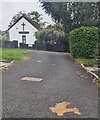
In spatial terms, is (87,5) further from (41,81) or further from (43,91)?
(43,91)

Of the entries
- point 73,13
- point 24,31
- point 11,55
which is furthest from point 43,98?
point 24,31

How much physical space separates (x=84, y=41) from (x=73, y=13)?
11776 mm

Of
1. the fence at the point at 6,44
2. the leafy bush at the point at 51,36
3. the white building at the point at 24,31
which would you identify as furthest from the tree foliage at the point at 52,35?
the white building at the point at 24,31

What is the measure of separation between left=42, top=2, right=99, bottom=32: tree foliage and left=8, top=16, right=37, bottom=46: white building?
23099 millimetres

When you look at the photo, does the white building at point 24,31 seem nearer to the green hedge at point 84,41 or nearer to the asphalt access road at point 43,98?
the green hedge at point 84,41

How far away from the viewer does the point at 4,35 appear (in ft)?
Answer: 218

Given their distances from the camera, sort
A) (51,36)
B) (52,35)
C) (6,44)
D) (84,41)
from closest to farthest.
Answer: (84,41), (6,44), (52,35), (51,36)

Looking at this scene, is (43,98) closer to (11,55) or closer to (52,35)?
(11,55)

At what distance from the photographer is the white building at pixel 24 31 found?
2486 inches

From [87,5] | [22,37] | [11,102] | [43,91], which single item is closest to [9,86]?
[43,91]

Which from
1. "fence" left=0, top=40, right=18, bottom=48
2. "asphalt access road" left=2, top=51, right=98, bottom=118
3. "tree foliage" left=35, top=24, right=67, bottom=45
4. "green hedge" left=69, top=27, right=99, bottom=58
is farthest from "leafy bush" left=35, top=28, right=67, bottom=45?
"asphalt access road" left=2, top=51, right=98, bottom=118

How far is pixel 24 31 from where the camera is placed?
2510 inches

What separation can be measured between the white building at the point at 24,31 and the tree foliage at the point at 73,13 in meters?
23.1

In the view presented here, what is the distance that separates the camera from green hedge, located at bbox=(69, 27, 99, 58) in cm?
2506
